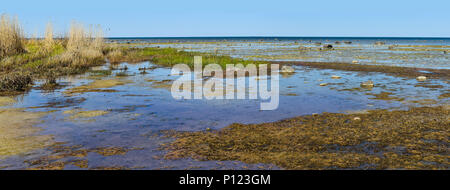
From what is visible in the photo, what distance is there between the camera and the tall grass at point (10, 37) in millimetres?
18225

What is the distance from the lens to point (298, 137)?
604 cm

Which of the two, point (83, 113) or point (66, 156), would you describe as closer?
point (66, 156)

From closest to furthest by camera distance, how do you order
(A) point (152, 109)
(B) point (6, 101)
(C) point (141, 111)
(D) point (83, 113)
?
1. (D) point (83, 113)
2. (C) point (141, 111)
3. (A) point (152, 109)
4. (B) point (6, 101)

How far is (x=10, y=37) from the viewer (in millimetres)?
19094

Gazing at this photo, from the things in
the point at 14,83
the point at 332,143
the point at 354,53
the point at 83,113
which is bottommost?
the point at 332,143

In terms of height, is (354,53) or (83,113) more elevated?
(354,53)

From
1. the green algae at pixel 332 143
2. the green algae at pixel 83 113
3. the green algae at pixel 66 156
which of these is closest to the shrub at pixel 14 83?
the green algae at pixel 83 113

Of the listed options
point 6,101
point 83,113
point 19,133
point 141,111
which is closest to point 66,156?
point 19,133

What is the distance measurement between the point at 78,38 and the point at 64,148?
18549mm

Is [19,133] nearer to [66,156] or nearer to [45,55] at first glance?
[66,156]

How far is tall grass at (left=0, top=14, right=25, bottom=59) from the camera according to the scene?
18.2 meters

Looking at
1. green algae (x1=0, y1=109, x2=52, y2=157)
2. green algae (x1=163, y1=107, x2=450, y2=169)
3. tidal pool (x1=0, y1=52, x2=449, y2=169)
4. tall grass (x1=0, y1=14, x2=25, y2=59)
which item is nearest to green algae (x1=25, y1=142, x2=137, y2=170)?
tidal pool (x1=0, y1=52, x2=449, y2=169)

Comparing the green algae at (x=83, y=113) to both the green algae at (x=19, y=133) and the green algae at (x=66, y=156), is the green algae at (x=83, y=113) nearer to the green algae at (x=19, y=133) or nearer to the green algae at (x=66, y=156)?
the green algae at (x=19, y=133)
